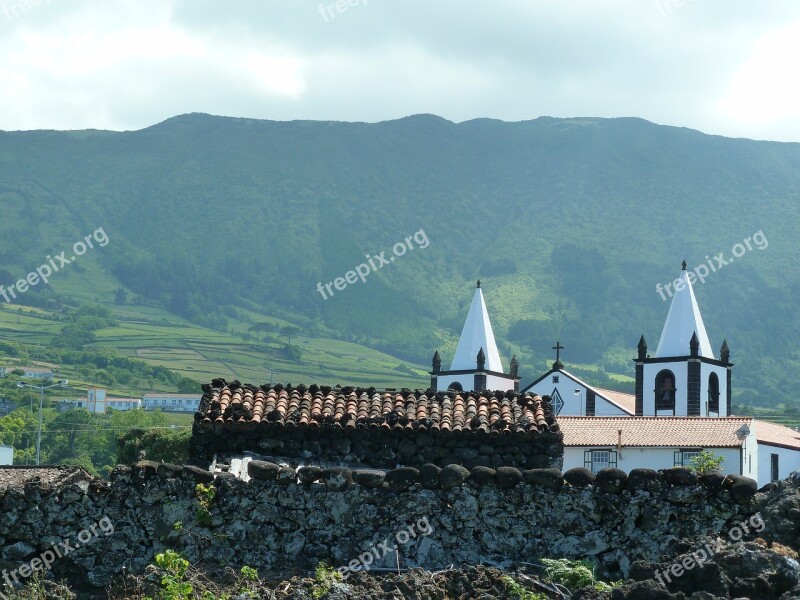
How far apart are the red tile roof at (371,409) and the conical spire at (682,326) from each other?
42.7 metres

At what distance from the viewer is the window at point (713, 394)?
6375 cm

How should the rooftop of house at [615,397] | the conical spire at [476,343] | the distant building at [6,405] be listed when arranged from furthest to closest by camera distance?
the distant building at [6,405]
the conical spire at [476,343]
the rooftop of house at [615,397]

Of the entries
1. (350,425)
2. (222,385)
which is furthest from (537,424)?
(222,385)

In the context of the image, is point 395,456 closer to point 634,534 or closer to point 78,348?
point 634,534

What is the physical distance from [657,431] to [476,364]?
64.5ft

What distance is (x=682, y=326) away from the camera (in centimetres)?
6391

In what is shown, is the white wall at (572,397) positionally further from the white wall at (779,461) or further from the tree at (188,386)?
the tree at (188,386)

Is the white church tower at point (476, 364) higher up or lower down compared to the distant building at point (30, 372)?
lower down

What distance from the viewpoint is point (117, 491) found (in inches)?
564

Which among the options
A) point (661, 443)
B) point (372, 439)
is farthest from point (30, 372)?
point (372, 439)

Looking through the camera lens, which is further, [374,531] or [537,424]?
[537,424]

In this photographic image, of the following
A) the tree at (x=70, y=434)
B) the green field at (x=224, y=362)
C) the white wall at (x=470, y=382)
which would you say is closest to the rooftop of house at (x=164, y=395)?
the green field at (x=224, y=362)

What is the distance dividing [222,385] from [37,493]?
24.5ft

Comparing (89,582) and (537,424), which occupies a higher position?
(537,424)
